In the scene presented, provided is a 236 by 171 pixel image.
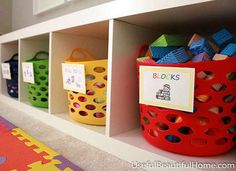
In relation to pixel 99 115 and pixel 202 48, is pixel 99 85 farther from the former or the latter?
pixel 202 48

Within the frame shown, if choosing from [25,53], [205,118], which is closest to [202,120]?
[205,118]

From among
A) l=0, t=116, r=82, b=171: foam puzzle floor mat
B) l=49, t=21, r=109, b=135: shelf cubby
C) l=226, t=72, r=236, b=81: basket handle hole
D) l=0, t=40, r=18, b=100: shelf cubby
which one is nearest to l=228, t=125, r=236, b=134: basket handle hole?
l=226, t=72, r=236, b=81: basket handle hole

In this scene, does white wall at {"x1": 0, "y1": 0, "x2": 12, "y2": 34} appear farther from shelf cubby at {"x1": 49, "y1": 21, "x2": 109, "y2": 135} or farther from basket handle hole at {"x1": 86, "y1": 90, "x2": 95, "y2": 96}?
basket handle hole at {"x1": 86, "y1": 90, "x2": 95, "y2": 96}

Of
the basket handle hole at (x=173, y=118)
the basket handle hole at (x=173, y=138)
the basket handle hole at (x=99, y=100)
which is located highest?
the basket handle hole at (x=99, y=100)

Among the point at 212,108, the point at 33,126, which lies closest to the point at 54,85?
the point at 33,126

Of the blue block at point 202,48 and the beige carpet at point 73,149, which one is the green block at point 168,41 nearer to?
the blue block at point 202,48

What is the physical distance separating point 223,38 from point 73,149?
48 centimetres

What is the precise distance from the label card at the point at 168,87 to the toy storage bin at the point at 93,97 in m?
0.19

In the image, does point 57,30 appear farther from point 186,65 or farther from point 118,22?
point 186,65

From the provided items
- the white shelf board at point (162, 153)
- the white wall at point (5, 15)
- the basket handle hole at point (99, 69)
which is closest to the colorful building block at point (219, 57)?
the white shelf board at point (162, 153)

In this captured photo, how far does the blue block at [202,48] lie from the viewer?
0.45 meters

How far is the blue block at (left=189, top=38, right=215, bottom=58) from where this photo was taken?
0.45m

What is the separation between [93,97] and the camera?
2.13ft

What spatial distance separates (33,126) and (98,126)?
29 cm
